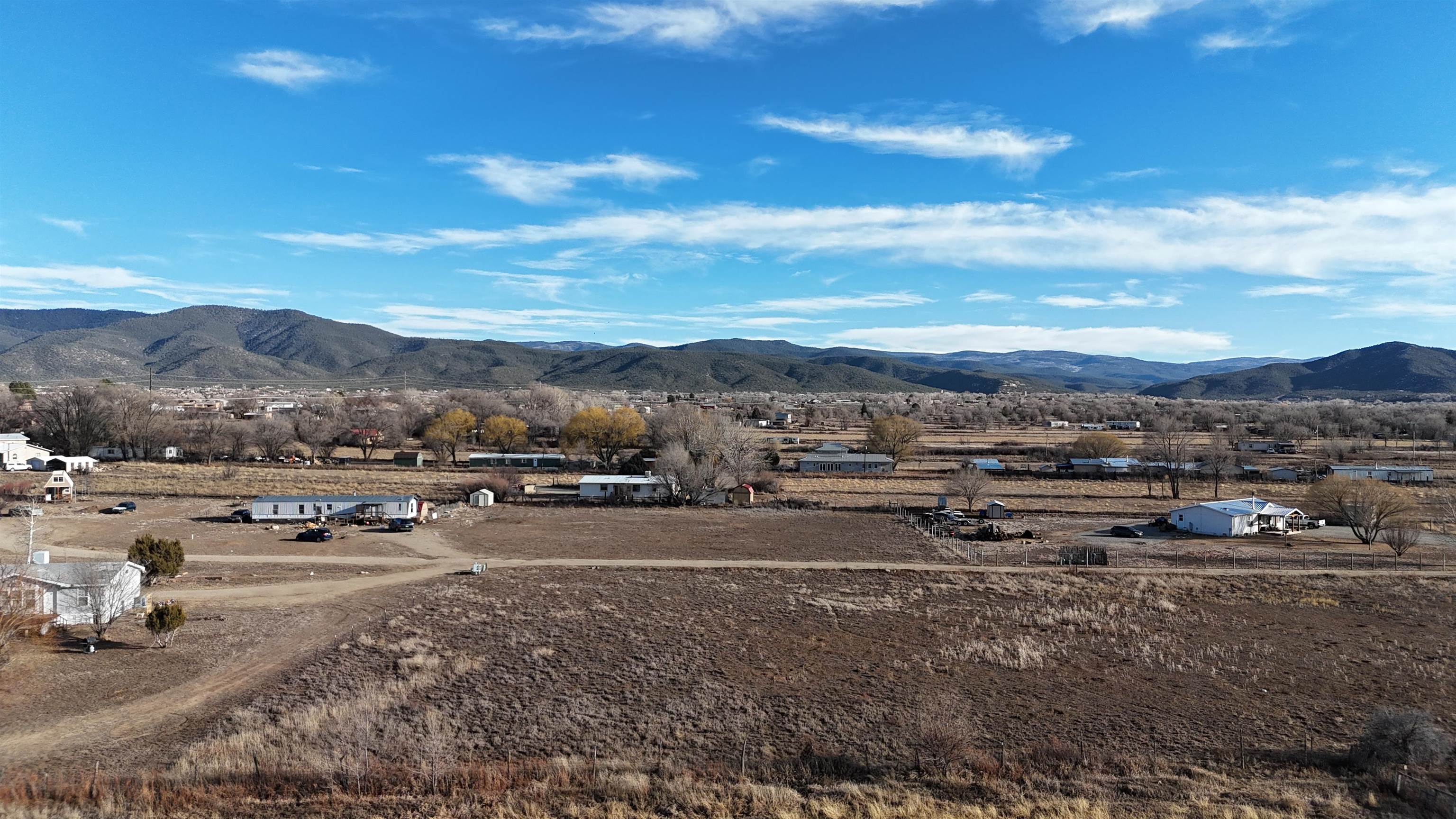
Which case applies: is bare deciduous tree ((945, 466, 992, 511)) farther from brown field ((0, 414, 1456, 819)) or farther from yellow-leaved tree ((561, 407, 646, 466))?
yellow-leaved tree ((561, 407, 646, 466))

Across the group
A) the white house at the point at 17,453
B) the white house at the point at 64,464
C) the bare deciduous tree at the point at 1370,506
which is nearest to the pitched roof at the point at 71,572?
the white house at the point at 64,464

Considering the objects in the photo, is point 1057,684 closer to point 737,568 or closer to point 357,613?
point 737,568

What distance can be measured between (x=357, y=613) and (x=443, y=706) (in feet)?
30.9

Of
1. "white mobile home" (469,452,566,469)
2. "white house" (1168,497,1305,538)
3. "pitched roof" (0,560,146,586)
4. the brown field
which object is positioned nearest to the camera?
the brown field

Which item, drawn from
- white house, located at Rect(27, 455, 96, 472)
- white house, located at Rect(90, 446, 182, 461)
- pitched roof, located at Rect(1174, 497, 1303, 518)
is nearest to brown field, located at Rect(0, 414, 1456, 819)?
pitched roof, located at Rect(1174, 497, 1303, 518)

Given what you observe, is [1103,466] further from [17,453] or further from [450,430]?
[17,453]

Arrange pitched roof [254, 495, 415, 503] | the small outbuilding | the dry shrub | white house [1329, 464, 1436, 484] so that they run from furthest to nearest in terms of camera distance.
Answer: white house [1329, 464, 1436, 484] < the small outbuilding < pitched roof [254, 495, 415, 503] < the dry shrub

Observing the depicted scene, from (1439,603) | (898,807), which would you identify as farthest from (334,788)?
(1439,603)

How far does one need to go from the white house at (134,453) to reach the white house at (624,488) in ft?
150

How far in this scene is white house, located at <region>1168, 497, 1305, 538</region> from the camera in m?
43.7

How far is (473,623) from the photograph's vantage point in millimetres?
24891

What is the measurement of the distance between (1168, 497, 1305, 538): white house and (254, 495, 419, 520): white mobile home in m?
44.9

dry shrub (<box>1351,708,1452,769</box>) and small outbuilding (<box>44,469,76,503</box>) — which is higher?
small outbuilding (<box>44,469,76,503</box>)

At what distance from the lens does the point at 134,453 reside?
7412 centimetres
